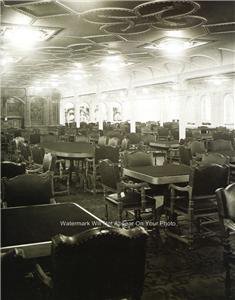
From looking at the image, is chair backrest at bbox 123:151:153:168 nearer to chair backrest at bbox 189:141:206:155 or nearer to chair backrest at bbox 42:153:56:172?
chair backrest at bbox 42:153:56:172

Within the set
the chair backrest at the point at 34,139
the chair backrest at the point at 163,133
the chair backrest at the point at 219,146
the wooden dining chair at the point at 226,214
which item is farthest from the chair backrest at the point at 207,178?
the chair backrest at the point at 163,133

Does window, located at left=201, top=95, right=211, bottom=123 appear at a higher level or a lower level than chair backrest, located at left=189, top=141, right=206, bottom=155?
higher

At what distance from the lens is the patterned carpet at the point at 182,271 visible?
3221mm

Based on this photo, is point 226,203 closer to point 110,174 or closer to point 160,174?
point 160,174

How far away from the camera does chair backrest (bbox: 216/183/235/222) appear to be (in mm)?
2939

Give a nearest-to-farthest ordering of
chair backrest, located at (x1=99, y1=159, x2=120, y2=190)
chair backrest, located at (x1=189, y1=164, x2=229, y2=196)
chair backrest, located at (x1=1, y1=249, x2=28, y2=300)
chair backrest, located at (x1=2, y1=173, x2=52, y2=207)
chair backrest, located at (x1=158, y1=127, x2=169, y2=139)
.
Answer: chair backrest, located at (x1=1, y1=249, x2=28, y2=300), chair backrest, located at (x1=2, y1=173, x2=52, y2=207), chair backrest, located at (x1=189, y1=164, x2=229, y2=196), chair backrest, located at (x1=99, y1=159, x2=120, y2=190), chair backrest, located at (x1=158, y1=127, x2=169, y2=139)

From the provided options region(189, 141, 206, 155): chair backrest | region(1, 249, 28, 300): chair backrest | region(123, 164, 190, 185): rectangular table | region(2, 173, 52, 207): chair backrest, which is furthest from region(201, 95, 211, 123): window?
region(1, 249, 28, 300): chair backrest

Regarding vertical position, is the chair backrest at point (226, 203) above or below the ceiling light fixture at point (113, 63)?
below

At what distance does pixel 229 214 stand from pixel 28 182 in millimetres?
1711

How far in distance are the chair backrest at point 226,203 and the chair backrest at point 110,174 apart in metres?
1.72

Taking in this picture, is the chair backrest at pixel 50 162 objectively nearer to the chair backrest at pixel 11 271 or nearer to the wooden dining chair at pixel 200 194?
the wooden dining chair at pixel 200 194

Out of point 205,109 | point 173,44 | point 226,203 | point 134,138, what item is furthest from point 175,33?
point 205,109

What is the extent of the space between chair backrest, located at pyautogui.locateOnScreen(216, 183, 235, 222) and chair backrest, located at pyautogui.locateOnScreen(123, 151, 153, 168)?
2513mm

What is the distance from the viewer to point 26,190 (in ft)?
11.4
